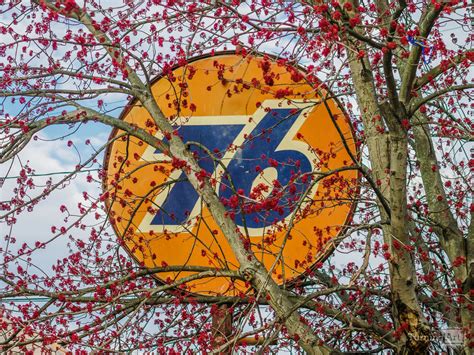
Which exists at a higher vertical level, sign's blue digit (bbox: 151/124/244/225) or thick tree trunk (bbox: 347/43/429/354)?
sign's blue digit (bbox: 151/124/244/225)

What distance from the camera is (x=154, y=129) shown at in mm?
8594

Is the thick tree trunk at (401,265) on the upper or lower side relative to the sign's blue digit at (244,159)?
lower

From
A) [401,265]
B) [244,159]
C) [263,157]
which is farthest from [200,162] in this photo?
[401,265]

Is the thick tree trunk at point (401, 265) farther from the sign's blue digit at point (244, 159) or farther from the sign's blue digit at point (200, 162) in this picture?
the sign's blue digit at point (200, 162)

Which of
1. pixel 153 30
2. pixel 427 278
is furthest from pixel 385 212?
pixel 153 30

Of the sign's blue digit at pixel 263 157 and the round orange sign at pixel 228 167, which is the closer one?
the round orange sign at pixel 228 167

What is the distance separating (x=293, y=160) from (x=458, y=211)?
219 cm

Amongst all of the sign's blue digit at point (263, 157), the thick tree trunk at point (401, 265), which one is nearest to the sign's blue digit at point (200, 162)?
the sign's blue digit at point (263, 157)

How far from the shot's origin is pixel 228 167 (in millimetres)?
8531

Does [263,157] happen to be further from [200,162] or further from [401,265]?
[401,265]

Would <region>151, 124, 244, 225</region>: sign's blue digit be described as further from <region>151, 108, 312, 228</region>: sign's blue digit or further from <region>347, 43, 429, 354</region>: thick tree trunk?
<region>347, 43, 429, 354</region>: thick tree trunk

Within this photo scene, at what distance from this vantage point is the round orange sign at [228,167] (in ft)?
26.8

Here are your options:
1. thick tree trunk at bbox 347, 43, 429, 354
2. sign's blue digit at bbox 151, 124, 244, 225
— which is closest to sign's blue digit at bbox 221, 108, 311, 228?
sign's blue digit at bbox 151, 124, 244, 225

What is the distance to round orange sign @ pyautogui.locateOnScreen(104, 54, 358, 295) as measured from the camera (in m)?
8.16
